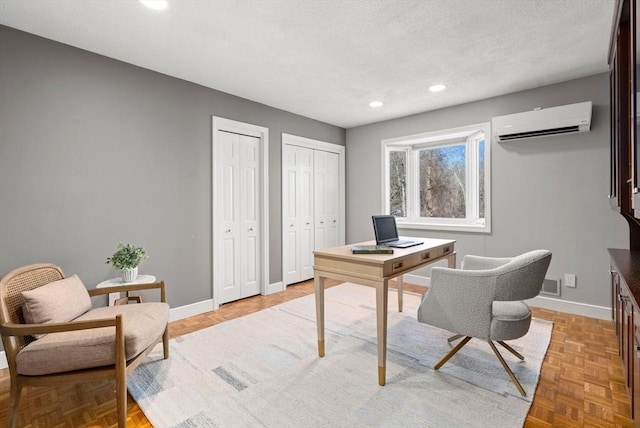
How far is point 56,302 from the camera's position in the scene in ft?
6.22

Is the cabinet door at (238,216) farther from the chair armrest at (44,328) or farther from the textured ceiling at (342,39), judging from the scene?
the chair armrest at (44,328)

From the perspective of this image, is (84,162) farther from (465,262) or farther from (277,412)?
(465,262)

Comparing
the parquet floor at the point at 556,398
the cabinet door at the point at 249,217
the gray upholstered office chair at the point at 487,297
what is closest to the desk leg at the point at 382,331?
the gray upholstered office chair at the point at 487,297

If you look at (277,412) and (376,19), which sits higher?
(376,19)

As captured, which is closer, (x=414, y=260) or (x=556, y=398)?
(x=556, y=398)

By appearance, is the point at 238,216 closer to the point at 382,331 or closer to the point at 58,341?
the point at 58,341

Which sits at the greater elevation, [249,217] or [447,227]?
[249,217]

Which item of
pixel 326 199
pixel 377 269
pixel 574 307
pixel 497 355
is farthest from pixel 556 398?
pixel 326 199

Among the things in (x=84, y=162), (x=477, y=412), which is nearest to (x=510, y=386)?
(x=477, y=412)

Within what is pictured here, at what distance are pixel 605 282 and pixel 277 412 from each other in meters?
3.51

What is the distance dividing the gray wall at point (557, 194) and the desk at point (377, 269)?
1.66 m

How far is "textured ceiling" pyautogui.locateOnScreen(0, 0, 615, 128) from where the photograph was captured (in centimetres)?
210

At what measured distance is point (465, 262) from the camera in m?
2.70

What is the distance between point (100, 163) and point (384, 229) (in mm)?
2581
